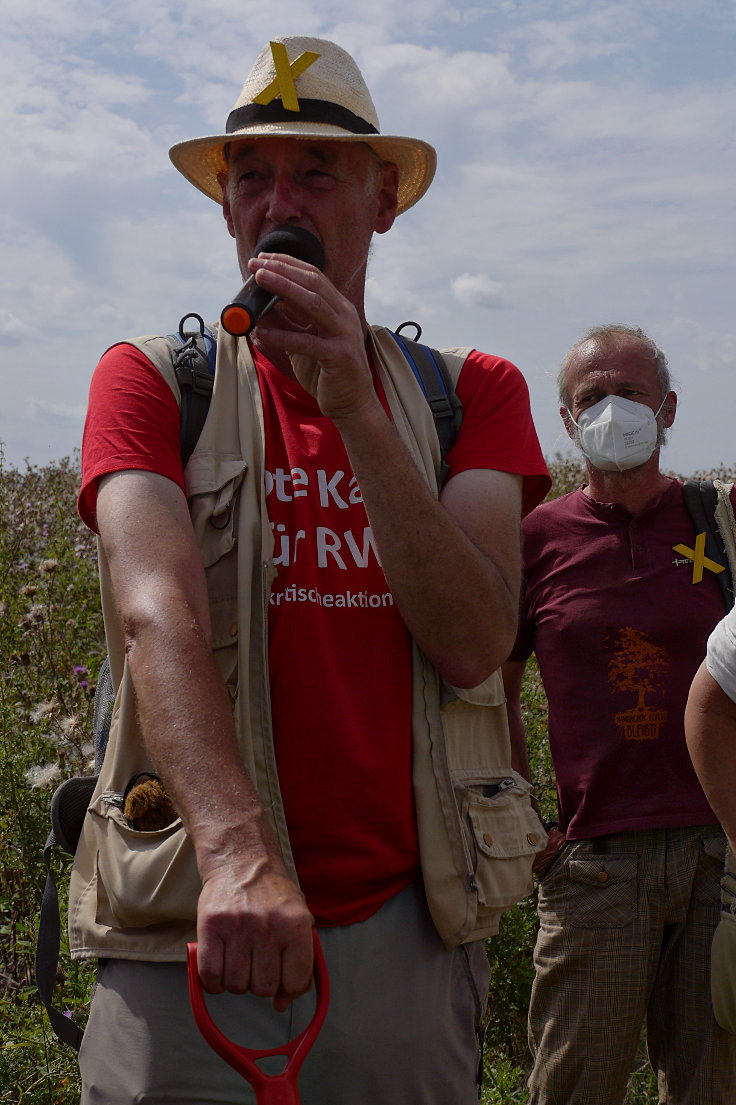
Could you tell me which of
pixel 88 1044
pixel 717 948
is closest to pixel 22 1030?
pixel 88 1044

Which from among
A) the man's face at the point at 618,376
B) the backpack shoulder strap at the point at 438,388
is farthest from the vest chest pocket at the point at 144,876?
the man's face at the point at 618,376

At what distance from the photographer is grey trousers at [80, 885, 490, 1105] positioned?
2.10 m

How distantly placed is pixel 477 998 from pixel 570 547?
1931mm

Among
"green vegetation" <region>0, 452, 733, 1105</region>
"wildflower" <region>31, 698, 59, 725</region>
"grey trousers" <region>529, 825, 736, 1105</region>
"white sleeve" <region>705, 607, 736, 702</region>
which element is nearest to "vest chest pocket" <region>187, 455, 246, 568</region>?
"white sleeve" <region>705, 607, 736, 702</region>

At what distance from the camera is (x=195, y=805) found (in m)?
1.89

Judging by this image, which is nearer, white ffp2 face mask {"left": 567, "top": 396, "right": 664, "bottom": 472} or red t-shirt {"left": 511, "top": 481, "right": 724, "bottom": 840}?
red t-shirt {"left": 511, "top": 481, "right": 724, "bottom": 840}

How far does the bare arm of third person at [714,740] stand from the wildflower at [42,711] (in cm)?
257

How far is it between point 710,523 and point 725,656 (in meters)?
1.23

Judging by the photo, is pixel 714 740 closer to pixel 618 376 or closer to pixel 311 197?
pixel 311 197

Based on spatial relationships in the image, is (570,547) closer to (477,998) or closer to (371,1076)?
(477,998)

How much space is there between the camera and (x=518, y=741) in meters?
4.02

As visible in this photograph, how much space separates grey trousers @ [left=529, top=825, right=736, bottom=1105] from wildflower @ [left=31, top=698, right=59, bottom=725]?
2.05 m

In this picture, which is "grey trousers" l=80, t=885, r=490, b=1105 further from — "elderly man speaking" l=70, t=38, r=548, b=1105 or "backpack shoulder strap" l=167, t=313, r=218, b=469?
"backpack shoulder strap" l=167, t=313, r=218, b=469

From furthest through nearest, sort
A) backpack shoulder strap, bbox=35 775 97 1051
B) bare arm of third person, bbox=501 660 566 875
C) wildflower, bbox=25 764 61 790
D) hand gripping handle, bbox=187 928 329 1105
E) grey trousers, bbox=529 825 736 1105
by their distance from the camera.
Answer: wildflower, bbox=25 764 61 790 → bare arm of third person, bbox=501 660 566 875 → grey trousers, bbox=529 825 736 1105 → backpack shoulder strap, bbox=35 775 97 1051 → hand gripping handle, bbox=187 928 329 1105
